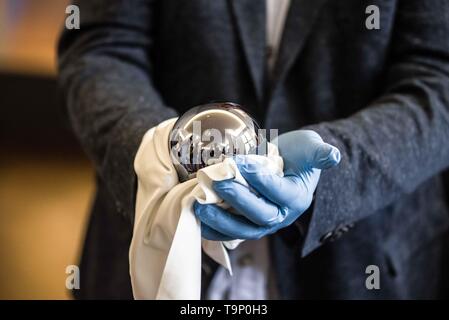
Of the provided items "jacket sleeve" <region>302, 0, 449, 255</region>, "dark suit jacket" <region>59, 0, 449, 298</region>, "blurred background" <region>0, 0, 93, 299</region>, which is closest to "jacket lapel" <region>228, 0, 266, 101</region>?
"dark suit jacket" <region>59, 0, 449, 298</region>

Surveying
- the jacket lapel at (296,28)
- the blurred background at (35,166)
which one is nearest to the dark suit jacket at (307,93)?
the jacket lapel at (296,28)

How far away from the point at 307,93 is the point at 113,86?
0.17m

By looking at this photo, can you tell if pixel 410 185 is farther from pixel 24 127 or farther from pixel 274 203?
pixel 24 127

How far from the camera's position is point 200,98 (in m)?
0.59

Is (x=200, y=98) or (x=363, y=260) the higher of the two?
(x=200, y=98)

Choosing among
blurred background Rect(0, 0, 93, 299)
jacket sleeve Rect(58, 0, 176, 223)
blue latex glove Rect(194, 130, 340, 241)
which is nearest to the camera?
blue latex glove Rect(194, 130, 340, 241)

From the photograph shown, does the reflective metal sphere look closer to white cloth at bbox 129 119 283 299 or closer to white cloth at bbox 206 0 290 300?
white cloth at bbox 129 119 283 299

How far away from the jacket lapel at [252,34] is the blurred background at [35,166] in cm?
71

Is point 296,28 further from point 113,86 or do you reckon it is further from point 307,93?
point 113,86

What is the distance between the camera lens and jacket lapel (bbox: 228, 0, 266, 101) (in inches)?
21.9

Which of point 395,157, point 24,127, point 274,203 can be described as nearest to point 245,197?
point 274,203

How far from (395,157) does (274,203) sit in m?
0.14

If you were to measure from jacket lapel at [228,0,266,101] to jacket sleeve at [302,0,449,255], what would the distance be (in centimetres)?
Answer: 10

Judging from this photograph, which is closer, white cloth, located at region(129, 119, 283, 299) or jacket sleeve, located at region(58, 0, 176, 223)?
white cloth, located at region(129, 119, 283, 299)
